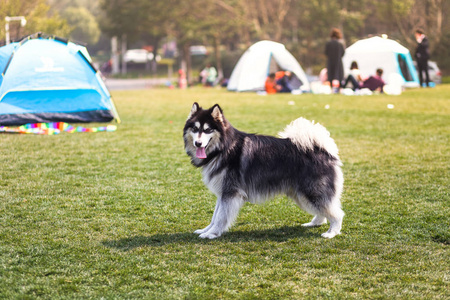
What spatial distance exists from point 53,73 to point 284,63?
1127 cm

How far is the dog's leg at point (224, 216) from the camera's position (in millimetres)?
4230

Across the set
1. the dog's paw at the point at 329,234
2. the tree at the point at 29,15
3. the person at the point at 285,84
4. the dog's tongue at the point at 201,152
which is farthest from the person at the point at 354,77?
the dog's tongue at the point at 201,152

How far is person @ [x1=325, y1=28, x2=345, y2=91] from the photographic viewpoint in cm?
1734

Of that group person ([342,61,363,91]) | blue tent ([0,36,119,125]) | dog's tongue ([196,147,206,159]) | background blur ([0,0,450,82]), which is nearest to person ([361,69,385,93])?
person ([342,61,363,91])

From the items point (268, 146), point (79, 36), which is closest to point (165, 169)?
point (268, 146)

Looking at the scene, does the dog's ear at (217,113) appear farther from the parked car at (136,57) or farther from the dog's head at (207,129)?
the parked car at (136,57)

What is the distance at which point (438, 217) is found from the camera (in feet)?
15.6

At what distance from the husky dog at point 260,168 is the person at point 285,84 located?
616 inches

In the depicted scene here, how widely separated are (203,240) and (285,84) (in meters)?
16.1

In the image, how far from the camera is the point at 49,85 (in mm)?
10750

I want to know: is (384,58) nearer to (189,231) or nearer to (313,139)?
(313,139)

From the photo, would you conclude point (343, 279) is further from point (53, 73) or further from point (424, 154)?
point (53, 73)

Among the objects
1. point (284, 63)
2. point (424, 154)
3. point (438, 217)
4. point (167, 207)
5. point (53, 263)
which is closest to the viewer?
point (53, 263)

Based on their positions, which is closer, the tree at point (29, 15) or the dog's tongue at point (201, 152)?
the dog's tongue at point (201, 152)
